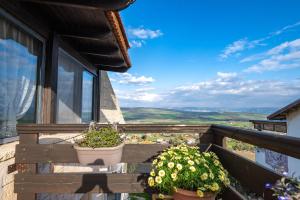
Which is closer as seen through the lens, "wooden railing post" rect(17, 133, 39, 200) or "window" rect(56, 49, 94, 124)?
"wooden railing post" rect(17, 133, 39, 200)

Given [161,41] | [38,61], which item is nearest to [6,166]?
[38,61]

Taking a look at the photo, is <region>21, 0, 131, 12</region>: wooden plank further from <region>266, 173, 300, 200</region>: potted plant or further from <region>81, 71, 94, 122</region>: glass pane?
<region>81, 71, 94, 122</region>: glass pane

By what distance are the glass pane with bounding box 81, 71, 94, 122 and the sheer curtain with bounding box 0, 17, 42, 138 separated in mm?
2304

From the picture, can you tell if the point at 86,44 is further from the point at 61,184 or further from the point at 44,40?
the point at 61,184

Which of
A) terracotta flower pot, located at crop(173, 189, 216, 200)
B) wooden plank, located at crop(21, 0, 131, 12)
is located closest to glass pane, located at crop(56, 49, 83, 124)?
wooden plank, located at crop(21, 0, 131, 12)

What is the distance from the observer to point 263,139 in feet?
4.62

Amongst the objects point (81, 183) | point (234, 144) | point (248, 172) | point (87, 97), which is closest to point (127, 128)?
point (81, 183)

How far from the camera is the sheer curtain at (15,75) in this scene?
242cm

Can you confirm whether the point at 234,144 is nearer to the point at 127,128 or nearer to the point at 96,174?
the point at 127,128

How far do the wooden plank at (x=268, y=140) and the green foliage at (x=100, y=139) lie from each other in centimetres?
97

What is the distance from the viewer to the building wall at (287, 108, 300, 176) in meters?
9.30

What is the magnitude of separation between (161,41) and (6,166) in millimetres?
22994

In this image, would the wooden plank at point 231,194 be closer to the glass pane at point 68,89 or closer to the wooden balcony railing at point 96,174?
the wooden balcony railing at point 96,174

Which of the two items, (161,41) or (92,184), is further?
(161,41)
